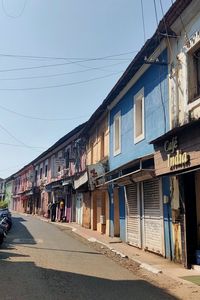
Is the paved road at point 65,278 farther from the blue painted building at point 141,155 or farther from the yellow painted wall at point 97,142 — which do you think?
the yellow painted wall at point 97,142

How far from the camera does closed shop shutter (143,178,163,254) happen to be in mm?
12516

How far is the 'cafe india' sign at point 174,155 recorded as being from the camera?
9.41 meters

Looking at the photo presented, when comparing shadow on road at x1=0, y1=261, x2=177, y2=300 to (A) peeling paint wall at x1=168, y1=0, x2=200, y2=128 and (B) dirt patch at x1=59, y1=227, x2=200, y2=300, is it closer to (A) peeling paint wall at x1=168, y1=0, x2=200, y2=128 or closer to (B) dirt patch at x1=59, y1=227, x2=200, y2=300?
(B) dirt patch at x1=59, y1=227, x2=200, y2=300

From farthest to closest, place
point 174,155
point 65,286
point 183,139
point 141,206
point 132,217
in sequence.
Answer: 1. point 132,217
2. point 141,206
3. point 174,155
4. point 183,139
5. point 65,286

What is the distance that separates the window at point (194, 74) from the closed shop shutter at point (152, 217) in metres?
3.52

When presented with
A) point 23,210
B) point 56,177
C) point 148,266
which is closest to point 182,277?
point 148,266

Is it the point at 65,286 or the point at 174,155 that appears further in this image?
the point at 174,155

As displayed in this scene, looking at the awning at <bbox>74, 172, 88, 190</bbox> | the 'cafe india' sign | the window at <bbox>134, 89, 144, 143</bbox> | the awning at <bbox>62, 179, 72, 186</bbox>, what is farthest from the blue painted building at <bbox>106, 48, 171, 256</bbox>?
the awning at <bbox>62, 179, 72, 186</bbox>

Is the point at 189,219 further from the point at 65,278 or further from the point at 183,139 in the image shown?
the point at 65,278

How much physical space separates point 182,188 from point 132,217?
206 inches

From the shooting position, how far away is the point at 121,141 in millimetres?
17312

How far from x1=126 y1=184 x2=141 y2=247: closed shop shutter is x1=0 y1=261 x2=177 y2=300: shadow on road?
18.8 ft

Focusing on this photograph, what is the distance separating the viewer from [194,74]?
1059 cm

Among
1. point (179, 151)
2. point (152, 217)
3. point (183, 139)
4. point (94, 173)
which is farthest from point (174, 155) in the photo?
point (94, 173)
